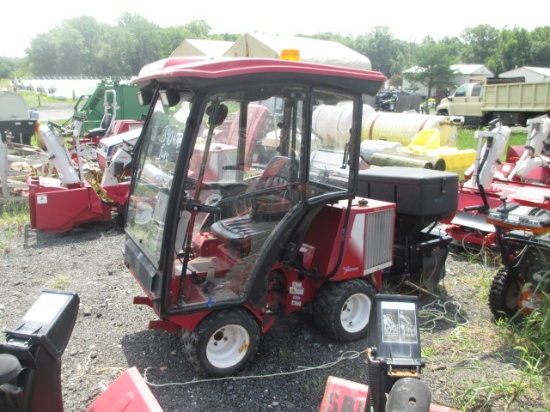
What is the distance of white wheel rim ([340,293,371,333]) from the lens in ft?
12.4

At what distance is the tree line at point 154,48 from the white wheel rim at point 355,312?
47495mm

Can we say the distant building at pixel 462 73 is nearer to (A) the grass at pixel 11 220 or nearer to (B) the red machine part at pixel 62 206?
(A) the grass at pixel 11 220

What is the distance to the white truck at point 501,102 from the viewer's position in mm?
17422

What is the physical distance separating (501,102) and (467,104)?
5.92ft

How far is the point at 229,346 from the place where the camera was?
10.8ft

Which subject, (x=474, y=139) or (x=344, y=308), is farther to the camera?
(x=474, y=139)

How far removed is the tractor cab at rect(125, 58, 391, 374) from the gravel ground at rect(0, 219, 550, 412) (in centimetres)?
29

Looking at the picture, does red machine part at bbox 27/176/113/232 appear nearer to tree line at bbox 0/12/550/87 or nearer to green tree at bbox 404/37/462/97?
green tree at bbox 404/37/462/97

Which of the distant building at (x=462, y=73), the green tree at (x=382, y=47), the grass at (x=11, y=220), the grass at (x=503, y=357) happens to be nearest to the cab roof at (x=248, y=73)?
the grass at (x=503, y=357)

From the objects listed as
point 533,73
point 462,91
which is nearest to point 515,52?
point 533,73

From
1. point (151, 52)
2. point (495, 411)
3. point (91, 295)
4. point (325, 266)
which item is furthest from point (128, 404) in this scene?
point (151, 52)

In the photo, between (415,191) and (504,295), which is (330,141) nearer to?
(415,191)

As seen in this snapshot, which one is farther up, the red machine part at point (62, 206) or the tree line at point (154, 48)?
the tree line at point (154, 48)

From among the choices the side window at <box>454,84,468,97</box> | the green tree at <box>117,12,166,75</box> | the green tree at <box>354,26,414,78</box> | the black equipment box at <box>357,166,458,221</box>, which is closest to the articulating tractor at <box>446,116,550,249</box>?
the black equipment box at <box>357,166,458,221</box>
